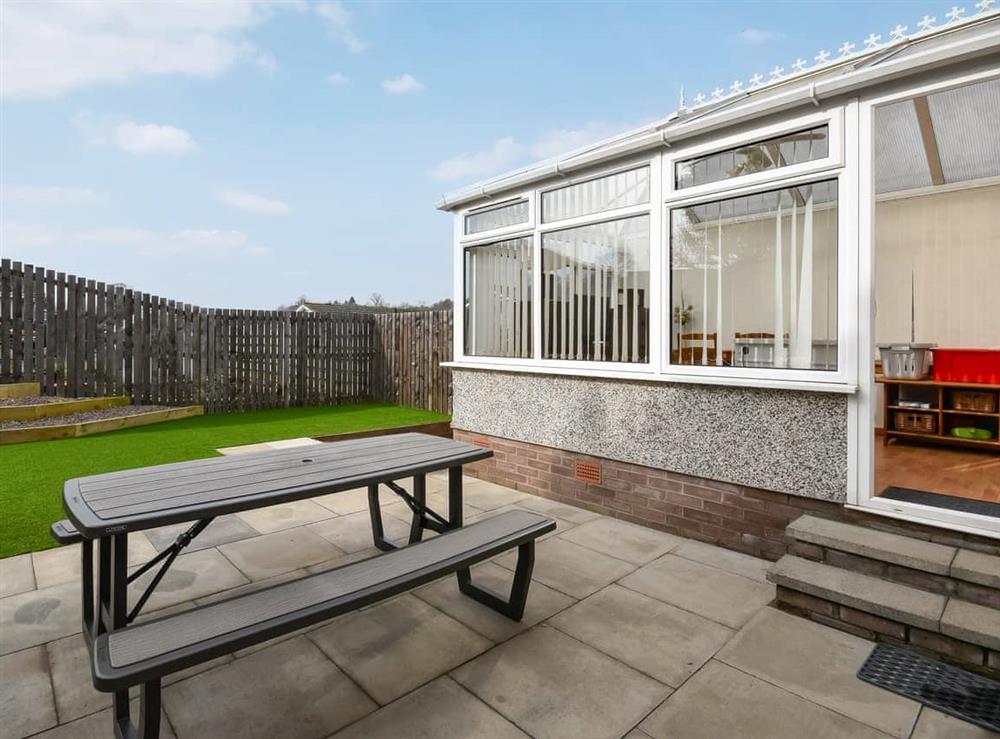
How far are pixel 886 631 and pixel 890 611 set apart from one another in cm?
12

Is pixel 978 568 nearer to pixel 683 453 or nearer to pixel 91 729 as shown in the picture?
pixel 683 453

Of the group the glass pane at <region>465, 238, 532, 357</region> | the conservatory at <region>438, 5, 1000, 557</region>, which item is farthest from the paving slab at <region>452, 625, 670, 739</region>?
the glass pane at <region>465, 238, 532, 357</region>

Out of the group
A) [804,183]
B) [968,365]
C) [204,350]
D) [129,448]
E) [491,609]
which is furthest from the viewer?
[204,350]

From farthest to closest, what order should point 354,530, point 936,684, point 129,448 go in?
1. point 129,448
2. point 354,530
3. point 936,684

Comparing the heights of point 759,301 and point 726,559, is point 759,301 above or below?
above

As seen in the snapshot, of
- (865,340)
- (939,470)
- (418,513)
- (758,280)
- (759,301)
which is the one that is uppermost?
(758,280)

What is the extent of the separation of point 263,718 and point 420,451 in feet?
5.15

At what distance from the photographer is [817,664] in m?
2.41

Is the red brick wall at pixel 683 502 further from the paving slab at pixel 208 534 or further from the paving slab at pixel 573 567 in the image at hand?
the paving slab at pixel 208 534

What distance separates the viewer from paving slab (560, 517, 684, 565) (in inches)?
147

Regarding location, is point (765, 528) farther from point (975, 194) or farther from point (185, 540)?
point (975, 194)

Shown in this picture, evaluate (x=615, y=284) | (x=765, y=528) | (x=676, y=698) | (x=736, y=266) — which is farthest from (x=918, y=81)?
(x=676, y=698)

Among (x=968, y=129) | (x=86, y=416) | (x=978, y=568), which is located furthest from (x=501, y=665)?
(x=86, y=416)

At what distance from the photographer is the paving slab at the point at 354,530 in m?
3.88
